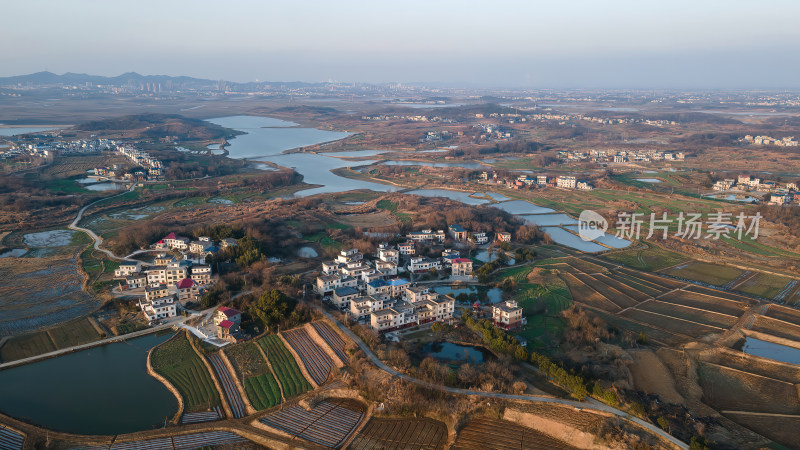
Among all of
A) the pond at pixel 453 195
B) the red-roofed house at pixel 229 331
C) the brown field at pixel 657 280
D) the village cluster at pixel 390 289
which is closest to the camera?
the red-roofed house at pixel 229 331

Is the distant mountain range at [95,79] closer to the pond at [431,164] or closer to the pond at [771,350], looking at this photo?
the pond at [431,164]

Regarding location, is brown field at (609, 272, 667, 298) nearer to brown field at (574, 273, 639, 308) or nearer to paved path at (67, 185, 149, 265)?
brown field at (574, 273, 639, 308)

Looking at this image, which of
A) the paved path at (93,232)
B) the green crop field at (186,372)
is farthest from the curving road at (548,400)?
the paved path at (93,232)

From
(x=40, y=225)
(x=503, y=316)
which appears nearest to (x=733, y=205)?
(x=503, y=316)

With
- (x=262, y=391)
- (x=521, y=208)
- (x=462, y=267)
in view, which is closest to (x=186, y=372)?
(x=262, y=391)

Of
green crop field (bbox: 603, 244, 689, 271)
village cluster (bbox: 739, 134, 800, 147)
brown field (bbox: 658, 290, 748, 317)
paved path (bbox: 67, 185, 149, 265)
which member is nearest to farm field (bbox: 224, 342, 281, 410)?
paved path (bbox: 67, 185, 149, 265)

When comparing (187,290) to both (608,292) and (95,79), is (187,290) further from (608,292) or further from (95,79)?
(95,79)

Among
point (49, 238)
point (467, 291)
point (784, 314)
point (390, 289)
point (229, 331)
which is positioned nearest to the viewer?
point (229, 331)
